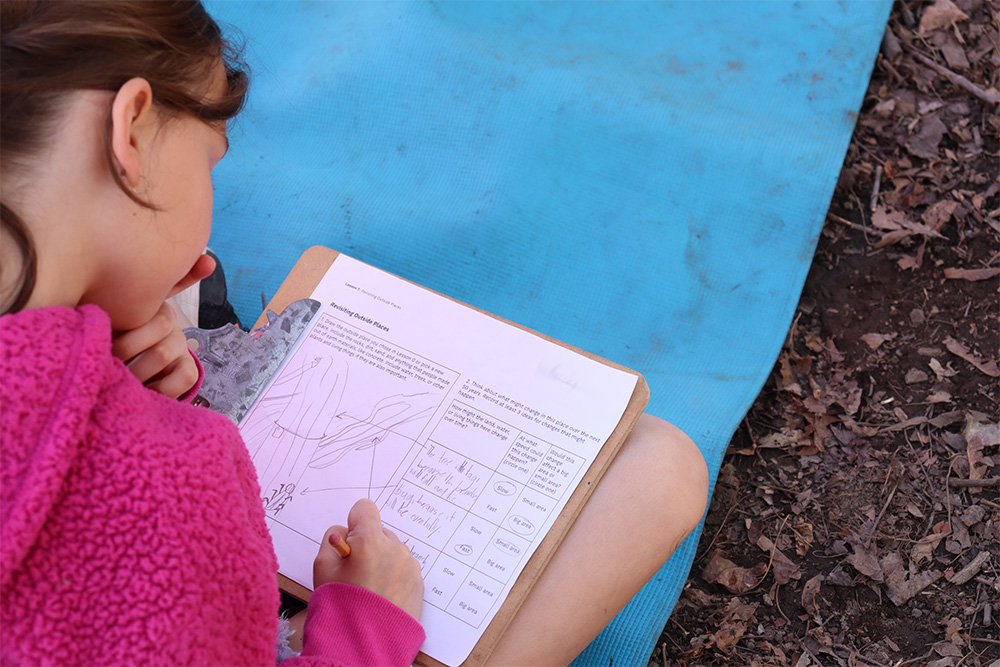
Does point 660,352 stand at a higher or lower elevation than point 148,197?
lower

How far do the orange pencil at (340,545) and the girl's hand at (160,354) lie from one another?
0.81ft

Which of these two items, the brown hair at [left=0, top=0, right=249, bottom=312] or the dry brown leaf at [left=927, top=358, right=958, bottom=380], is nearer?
the brown hair at [left=0, top=0, right=249, bottom=312]

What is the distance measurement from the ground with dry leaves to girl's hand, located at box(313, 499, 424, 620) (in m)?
0.54

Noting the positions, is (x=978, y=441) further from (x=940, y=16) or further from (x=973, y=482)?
(x=940, y=16)

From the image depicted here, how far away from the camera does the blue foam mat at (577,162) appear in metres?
1.39

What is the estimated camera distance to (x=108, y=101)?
2.00 ft

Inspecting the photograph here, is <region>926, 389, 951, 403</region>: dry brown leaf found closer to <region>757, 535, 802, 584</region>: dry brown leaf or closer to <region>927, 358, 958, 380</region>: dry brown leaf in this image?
<region>927, 358, 958, 380</region>: dry brown leaf

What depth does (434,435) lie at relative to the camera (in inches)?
36.0

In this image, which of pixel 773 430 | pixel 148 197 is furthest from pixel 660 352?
pixel 148 197

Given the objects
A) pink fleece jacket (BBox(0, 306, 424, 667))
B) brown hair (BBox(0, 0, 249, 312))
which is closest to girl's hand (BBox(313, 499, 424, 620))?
pink fleece jacket (BBox(0, 306, 424, 667))

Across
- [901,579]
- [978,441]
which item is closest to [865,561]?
[901,579]

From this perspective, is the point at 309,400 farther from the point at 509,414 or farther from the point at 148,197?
the point at 148,197

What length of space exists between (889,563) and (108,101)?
122cm

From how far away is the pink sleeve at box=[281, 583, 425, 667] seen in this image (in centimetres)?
75
